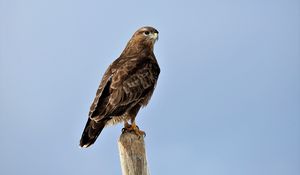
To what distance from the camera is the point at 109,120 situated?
10.4 metres

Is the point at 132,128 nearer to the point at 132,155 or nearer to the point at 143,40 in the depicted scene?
the point at 132,155

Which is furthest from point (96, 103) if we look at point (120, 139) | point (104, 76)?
point (120, 139)

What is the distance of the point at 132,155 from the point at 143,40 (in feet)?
15.0

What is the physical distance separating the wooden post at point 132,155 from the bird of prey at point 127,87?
1.12 meters

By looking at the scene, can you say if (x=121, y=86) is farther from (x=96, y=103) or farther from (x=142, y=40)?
(x=142, y=40)

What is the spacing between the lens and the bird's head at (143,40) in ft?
40.9

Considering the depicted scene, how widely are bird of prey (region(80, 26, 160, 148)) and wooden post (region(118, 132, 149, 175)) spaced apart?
1.12m

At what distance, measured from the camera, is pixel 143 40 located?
41.0 ft

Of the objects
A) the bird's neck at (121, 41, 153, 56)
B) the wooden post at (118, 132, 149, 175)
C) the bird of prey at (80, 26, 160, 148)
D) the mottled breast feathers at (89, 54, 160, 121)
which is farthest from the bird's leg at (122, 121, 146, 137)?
the bird's neck at (121, 41, 153, 56)

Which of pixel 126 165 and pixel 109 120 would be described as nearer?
pixel 126 165

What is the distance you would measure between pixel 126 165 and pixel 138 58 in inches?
158

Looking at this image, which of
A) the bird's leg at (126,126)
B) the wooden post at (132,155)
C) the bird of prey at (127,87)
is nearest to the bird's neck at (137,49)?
the bird of prey at (127,87)

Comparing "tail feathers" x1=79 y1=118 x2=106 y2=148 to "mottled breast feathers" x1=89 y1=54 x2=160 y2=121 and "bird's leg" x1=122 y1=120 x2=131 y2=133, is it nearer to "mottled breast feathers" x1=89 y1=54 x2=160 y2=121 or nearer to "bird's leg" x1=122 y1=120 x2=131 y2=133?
"mottled breast feathers" x1=89 y1=54 x2=160 y2=121

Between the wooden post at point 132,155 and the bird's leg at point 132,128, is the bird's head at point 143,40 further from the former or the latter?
the wooden post at point 132,155
